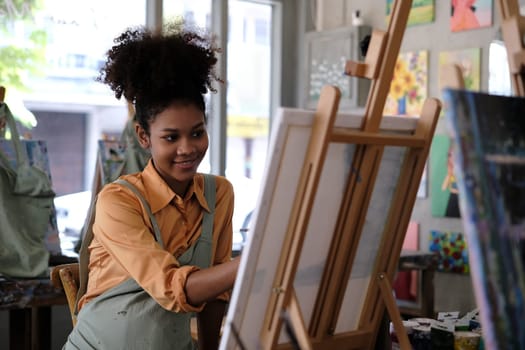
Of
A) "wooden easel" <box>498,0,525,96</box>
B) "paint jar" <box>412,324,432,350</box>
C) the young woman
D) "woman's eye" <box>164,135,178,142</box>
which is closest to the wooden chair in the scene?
the young woman

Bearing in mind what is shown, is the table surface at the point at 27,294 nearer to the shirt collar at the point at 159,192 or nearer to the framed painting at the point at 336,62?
the shirt collar at the point at 159,192

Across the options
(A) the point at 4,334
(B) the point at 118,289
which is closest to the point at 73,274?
(B) the point at 118,289

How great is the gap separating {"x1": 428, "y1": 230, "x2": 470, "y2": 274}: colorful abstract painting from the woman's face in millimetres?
2920

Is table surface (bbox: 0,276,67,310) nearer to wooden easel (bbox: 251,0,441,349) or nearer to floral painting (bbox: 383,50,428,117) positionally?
wooden easel (bbox: 251,0,441,349)

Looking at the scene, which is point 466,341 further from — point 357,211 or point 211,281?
point 211,281

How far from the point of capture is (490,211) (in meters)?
1.17

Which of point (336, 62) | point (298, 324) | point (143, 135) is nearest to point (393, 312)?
point (298, 324)

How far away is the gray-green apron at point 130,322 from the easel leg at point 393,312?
0.43 meters

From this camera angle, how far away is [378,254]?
5.75ft

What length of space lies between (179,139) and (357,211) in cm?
43

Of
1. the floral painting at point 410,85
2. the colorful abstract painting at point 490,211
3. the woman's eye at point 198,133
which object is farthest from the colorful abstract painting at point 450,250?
the colorful abstract painting at point 490,211

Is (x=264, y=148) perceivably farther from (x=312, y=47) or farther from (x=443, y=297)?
(x=443, y=297)

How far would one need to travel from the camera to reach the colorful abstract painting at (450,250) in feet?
14.8

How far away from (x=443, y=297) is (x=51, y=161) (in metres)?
2.35
